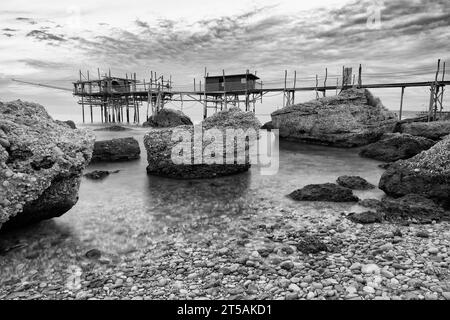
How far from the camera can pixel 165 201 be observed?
10242 mm

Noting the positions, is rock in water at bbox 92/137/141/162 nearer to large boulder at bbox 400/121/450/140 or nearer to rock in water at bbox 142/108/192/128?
large boulder at bbox 400/121/450/140

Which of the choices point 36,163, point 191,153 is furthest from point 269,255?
point 191,153

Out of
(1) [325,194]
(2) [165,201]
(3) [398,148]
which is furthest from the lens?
(3) [398,148]

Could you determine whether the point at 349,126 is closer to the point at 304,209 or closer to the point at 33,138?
the point at 304,209

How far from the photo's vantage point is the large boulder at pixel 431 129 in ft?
67.1

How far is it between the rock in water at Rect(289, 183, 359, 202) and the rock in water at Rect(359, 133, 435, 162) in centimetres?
884

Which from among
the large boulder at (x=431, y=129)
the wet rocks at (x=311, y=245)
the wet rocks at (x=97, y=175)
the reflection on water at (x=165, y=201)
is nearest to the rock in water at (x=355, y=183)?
the reflection on water at (x=165, y=201)

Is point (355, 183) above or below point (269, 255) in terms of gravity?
below

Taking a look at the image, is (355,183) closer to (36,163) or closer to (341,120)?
(36,163)

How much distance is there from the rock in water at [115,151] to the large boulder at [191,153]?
449 centimetres

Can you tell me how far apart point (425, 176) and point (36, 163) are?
918 centimetres

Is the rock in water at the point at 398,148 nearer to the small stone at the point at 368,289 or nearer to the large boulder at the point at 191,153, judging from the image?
the large boulder at the point at 191,153

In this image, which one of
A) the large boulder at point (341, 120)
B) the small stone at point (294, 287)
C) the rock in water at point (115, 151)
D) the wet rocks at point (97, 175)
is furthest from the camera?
the large boulder at point (341, 120)

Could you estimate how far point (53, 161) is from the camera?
23.6 feet
